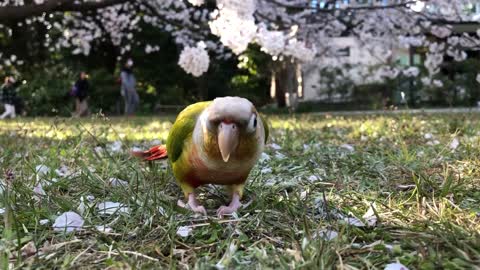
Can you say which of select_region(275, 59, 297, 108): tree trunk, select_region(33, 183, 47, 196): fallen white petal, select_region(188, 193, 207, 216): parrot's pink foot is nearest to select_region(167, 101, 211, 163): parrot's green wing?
select_region(188, 193, 207, 216): parrot's pink foot

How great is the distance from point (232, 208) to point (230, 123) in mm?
393

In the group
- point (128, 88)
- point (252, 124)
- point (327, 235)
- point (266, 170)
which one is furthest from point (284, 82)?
point (327, 235)

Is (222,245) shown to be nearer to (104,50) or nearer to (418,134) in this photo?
(418,134)

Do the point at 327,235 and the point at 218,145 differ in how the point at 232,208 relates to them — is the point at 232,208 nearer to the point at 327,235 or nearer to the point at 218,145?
the point at 218,145

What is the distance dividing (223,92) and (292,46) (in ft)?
30.3

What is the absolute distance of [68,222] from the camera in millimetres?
1469

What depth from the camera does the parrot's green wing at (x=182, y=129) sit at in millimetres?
1606

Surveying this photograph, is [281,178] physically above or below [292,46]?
below

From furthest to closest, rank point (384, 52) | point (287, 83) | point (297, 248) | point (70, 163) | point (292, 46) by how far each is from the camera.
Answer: point (287, 83)
point (384, 52)
point (292, 46)
point (70, 163)
point (297, 248)

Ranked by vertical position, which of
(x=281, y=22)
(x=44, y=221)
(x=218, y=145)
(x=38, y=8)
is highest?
(x=38, y=8)

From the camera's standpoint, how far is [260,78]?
17094mm

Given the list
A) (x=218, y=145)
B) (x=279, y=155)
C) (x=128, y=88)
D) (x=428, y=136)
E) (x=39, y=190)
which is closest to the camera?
(x=218, y=145)

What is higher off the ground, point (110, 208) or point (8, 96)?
point (8, 96)

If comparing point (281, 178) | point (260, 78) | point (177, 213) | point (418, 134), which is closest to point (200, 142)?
point (177, 213)
